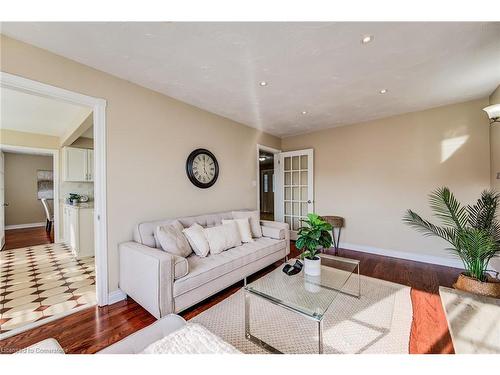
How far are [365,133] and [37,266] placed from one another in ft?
18.6

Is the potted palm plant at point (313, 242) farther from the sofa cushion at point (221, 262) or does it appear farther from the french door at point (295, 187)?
the french door at point (295, 187)

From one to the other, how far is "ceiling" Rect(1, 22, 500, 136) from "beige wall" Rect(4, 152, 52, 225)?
21.6 ft

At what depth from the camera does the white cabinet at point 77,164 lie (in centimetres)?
421

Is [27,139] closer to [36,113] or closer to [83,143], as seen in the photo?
[83,143]

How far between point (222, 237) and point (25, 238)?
5.25m

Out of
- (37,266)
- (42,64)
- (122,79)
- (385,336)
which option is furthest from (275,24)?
(37,266)

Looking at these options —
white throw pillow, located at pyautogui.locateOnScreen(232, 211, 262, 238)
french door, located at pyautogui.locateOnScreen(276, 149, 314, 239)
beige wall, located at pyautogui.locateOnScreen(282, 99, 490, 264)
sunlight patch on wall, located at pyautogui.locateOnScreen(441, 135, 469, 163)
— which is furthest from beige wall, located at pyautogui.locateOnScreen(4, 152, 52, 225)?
sunlight patch on wall, located at pyautogui.locateOnScreen(441, 135, 469, 163)

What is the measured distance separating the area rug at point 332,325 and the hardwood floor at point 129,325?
0.30 ft

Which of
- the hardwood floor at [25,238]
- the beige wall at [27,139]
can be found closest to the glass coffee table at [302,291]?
the hardwood floor at [25,238]

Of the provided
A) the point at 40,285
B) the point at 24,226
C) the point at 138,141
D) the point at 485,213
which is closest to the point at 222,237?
the point at 138,141

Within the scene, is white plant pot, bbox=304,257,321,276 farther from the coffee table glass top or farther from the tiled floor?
the tiled floor

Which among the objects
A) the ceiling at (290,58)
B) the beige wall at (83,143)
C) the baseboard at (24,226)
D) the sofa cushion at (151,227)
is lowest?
the baseboard at (24,226)

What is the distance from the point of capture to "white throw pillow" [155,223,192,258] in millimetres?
2119

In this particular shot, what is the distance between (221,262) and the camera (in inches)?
86.1
